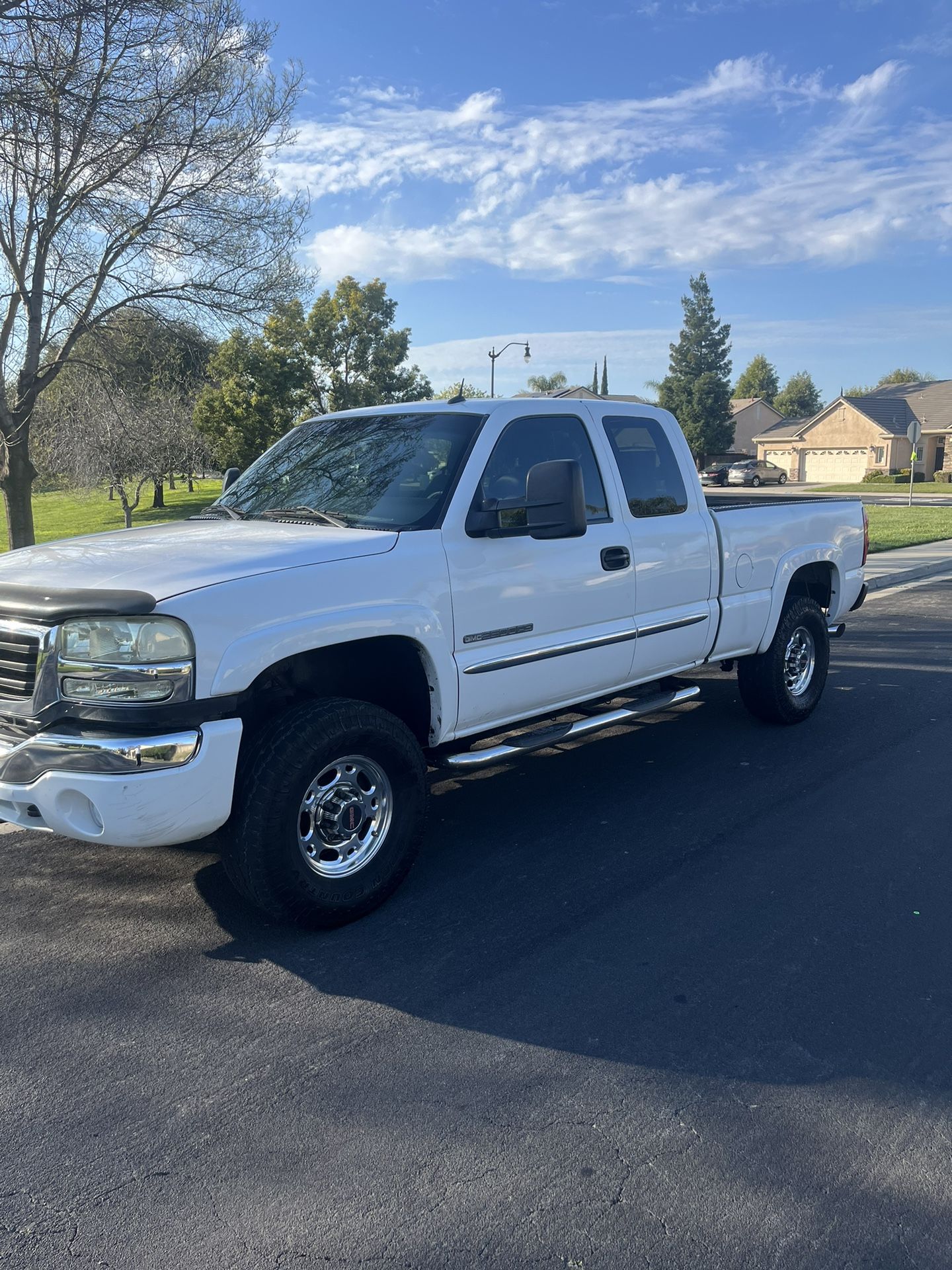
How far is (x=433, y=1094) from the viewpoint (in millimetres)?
2984

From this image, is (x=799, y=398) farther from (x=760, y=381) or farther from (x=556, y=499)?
(x=556, y=499)

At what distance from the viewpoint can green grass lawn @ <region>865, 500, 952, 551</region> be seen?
64.6ft

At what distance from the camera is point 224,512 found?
5113mm

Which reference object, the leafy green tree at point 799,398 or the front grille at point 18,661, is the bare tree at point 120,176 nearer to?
the front grille at point 18,661

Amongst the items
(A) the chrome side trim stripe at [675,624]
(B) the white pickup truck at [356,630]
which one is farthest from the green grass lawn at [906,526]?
(B) the white pickup truck at [356,630]

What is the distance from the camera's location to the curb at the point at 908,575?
14320 millimetres

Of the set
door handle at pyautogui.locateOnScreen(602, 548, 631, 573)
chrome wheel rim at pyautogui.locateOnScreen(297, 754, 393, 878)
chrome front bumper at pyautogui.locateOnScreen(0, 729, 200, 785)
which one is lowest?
chrome wheel rim at pyautogui.locateOnScreen(297, 754, 393, 878)

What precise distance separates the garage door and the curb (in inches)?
1912

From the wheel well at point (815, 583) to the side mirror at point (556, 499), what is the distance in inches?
112

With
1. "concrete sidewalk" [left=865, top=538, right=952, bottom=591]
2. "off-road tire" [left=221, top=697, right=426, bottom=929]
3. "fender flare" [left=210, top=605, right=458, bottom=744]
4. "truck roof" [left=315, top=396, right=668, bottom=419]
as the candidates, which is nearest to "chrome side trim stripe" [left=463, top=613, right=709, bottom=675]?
"fender flare" [left=210, top=605, right=458, bottom=744]

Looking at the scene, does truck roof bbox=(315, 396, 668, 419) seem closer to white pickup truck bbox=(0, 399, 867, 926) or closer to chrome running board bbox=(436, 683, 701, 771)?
white pickup truck bbox=(0, 399, 867, 926)

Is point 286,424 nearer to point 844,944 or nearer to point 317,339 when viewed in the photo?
point 317,339

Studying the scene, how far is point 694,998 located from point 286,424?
117 feet

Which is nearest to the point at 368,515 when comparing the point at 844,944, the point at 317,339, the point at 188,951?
the point at 188,951
